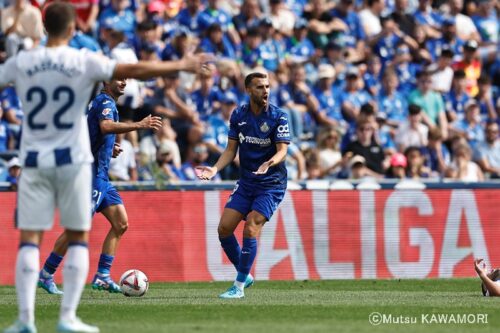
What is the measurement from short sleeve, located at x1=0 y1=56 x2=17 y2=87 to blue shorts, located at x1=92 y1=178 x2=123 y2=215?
4087 mm

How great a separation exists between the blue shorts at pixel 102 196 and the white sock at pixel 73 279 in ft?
13.5

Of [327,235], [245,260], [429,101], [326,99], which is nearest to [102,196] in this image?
[245,260]

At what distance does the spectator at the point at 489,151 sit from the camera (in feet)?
70.6

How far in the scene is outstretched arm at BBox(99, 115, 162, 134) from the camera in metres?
12.0

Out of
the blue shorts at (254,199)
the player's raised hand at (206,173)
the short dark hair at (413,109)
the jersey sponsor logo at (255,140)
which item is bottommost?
the blue shorts at (254,199)

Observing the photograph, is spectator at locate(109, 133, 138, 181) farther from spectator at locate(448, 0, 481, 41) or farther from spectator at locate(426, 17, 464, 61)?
spectator at locate(448, 0, 481, 41)

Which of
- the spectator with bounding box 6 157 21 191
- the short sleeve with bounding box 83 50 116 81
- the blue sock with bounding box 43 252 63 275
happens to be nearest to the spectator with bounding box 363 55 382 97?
the spectator with bounding box 6 157 21 191

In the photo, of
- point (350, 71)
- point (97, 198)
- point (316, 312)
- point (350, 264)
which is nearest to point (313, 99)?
point (350, 71)

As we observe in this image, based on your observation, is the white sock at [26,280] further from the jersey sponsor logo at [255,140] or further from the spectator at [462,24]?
the spectator at [462,24]

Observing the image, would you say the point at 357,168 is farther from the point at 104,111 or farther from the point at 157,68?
the point at 157,68

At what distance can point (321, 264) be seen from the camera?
58.3 ft

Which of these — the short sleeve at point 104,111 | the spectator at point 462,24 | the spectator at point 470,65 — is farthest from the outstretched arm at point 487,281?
the spectator at point 462,24

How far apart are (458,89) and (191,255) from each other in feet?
27.7

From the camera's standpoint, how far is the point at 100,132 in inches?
515
